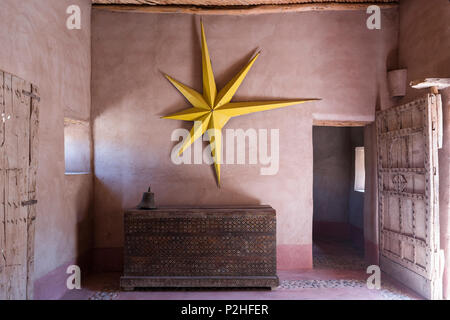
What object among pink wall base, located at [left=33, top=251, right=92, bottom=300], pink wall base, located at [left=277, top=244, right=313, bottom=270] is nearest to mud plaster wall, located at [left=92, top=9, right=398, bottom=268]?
pink wall base, located at [left=277, top=244, right=313, bottom=270]

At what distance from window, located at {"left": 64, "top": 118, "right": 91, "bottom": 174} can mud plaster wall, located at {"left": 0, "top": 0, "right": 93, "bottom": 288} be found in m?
0.19

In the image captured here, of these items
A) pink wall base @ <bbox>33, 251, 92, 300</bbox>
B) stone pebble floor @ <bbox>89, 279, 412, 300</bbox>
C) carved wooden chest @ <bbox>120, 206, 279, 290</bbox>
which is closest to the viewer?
pink wall base @ <bbox>33, 251, 92, 300</bbox>

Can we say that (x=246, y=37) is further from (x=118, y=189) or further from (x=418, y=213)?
(x=418, y=213)

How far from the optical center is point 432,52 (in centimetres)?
352

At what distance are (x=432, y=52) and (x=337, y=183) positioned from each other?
3.21m

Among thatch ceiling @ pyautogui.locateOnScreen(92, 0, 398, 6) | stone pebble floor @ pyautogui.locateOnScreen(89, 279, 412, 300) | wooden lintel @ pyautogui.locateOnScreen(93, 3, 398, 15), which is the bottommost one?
stone pebble floor @ pyautogui.locateOnScreen(89, 279, 412, 300)

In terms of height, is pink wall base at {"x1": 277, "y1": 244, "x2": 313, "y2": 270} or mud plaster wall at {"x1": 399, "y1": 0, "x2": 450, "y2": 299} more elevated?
mud plaster wall at {"x1": 399, "y1": 0, "x2": 450, "y2": 299}

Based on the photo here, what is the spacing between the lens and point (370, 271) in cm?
411

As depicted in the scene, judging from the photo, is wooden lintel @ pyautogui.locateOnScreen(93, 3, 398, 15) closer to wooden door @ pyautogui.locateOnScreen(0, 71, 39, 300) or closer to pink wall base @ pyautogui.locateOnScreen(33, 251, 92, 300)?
wooden door @ pyautogui.locateOnScreen(0, 71, 39, 300)

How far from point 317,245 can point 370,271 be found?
4.69 feet

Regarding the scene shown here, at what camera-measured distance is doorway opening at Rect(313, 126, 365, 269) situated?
19.5 ft

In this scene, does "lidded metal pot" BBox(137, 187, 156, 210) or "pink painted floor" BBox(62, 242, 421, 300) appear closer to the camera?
"pink painted floor" BBox(62, 242, 421, 300)

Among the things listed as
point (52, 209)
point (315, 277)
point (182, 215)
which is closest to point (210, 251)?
point (182, 215)

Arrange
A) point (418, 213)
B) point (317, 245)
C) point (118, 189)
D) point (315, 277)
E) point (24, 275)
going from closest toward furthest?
point (24, 275)
point (418, 213)
point (315, 277)
point (118, 189)
point (317, 245)
